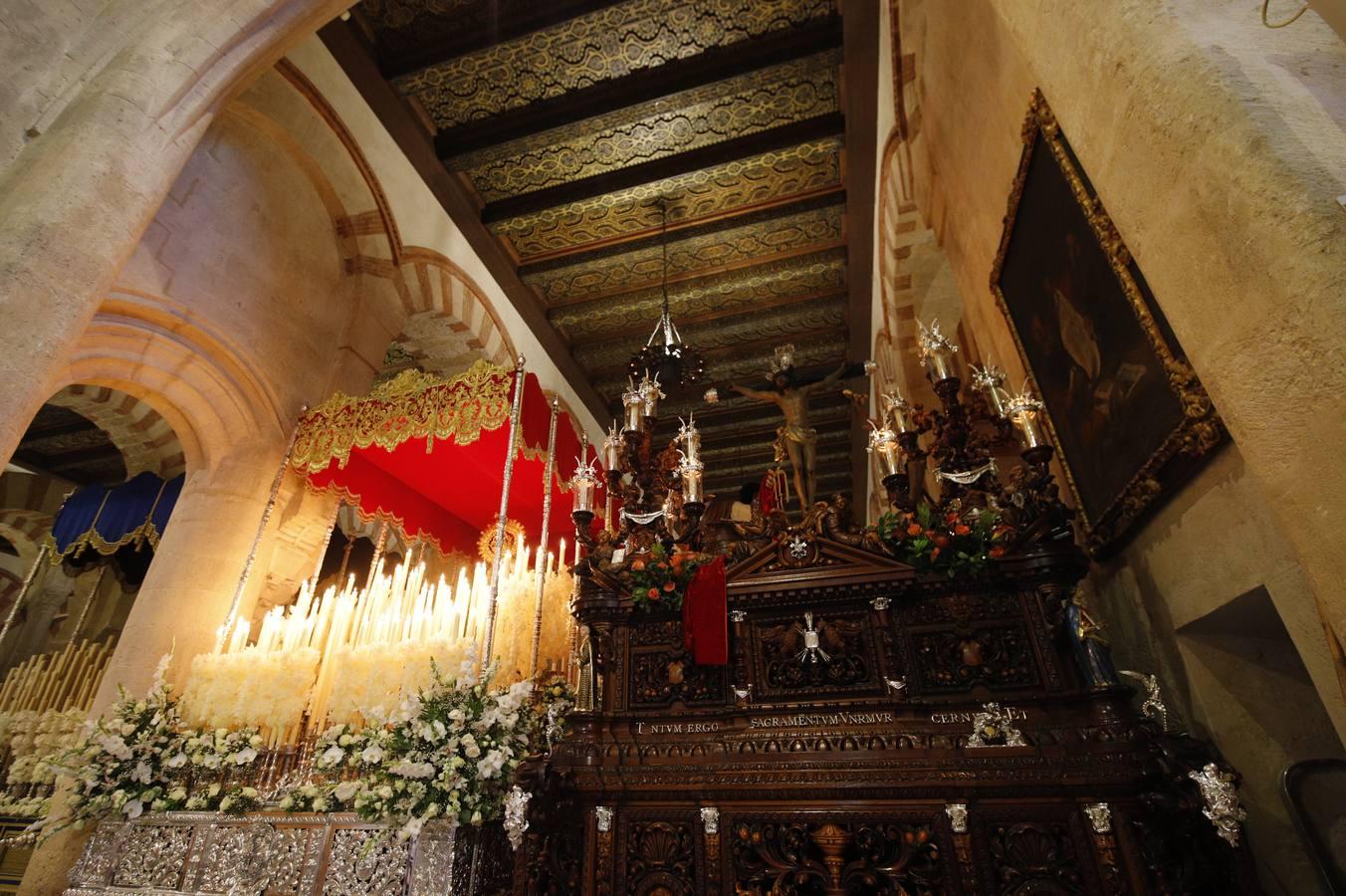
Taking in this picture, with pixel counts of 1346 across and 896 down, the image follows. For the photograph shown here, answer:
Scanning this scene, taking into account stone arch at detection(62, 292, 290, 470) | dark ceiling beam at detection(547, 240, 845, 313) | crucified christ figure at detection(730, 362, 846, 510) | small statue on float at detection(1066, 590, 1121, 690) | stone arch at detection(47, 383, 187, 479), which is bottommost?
small statue on float at detection(1066, 590, 1121, 690)

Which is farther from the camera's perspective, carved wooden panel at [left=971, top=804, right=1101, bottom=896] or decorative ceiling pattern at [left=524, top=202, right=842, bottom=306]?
decorative ceiling pattern at [left=524, top=202, right=842, bottom=306]

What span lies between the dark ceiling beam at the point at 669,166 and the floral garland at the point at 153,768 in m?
5.61

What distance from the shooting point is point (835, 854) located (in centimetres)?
237

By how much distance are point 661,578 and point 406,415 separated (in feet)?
9.82

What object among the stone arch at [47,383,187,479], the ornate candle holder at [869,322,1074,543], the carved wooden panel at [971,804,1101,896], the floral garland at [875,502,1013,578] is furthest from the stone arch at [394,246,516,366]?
the carved wooden panel at [971,804,1101,896]

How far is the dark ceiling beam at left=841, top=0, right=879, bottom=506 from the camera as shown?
5121 millimetres

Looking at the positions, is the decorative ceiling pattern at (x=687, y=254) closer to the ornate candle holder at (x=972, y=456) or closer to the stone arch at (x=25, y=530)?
the ornate candle holder at (x=972, y=456)

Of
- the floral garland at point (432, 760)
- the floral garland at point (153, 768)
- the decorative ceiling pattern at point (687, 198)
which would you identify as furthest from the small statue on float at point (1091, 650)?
the decorative ceiling pattern at point (687, 198)

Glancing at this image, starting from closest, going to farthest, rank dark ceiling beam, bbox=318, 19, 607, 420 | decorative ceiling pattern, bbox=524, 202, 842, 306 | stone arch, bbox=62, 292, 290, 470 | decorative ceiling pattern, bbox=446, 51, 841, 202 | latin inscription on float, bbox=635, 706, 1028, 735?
latin inscription on float, bbox=635, 706, 1028, 735 < stone arch, bbox=62, 292, 290, 470 < dark ceiling beam, bbox=318, 19, 607, 420 < decorative ceiling pattern, bbox=446, 51, 841, 202 < decorative ceiling pattern, bbox=524, 202, 842, 306

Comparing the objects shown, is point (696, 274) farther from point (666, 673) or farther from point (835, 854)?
point (835, 854)

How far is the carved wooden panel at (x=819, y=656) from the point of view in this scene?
2822 millimetres

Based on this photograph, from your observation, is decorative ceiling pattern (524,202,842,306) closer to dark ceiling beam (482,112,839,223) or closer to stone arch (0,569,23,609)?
dark ceiling beam (482,112,839,223)

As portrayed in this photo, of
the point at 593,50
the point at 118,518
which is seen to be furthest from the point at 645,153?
the point at 118,518

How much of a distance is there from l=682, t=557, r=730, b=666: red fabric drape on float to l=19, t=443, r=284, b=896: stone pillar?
3.87 m
